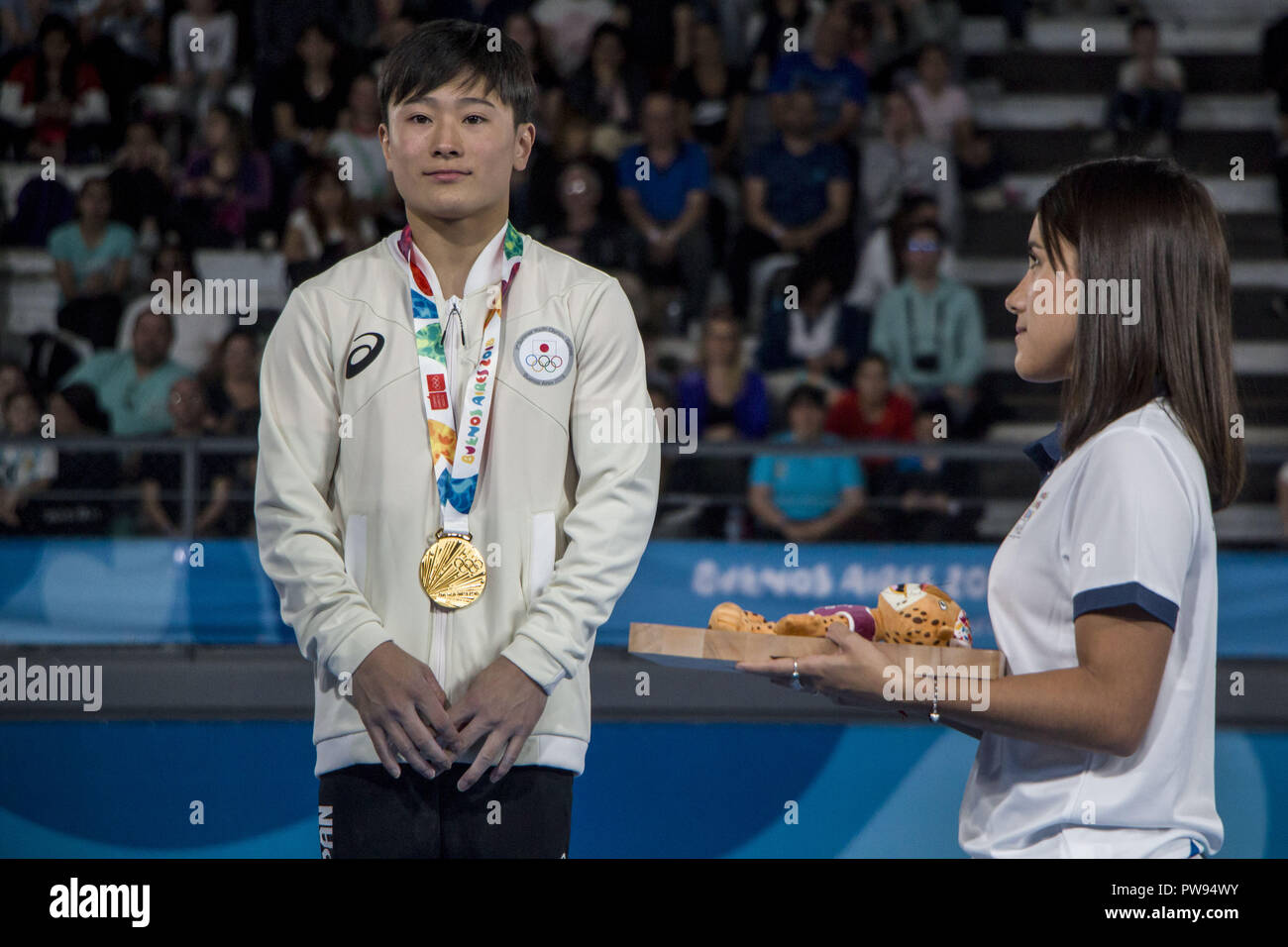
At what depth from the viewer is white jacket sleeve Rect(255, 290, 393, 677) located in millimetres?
2154

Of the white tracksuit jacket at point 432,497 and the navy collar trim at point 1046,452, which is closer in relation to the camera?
the navy collar trim at point 1046,452

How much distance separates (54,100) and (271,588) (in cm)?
459

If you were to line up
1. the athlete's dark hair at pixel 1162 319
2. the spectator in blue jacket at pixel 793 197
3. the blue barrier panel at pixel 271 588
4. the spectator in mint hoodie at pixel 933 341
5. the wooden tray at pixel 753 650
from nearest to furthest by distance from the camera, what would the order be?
the athlete's dark hair at pixel 1162 319
the wooden tray at pixel 753 650
the blue barrier panel at pixel 271 588
the spectator in mint hoodie at pixel 933 341
the spectator in blue jacket at pixel 793 197

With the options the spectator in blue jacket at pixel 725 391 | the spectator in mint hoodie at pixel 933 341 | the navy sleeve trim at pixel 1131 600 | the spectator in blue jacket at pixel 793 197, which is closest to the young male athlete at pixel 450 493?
the navy sleeve trim at pixel 1131 600

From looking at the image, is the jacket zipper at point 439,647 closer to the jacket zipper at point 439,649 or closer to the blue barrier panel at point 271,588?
the jacket zipper at point 439,649

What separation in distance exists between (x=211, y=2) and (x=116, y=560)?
471cm

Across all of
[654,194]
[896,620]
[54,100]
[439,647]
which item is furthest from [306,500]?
[54,100]

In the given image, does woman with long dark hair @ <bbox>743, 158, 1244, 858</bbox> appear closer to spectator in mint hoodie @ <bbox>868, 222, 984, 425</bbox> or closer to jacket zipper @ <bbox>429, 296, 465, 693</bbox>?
jacket zipper @ <bbox>429, 296, 465, 693</bbox>

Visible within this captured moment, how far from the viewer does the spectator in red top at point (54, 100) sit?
24.4 feet

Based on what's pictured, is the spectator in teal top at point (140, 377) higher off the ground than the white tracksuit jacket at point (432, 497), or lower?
higher

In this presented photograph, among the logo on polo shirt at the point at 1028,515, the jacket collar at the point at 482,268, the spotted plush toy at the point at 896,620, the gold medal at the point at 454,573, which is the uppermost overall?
the jacket collar at the point at 482,268

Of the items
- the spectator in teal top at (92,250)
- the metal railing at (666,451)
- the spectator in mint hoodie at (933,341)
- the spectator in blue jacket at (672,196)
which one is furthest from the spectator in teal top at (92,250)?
the spectator in mint hoodie at (933,341)

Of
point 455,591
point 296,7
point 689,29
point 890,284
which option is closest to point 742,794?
point 455,591

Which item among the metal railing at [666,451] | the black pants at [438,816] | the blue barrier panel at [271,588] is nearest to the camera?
the black pants at [438,816]
